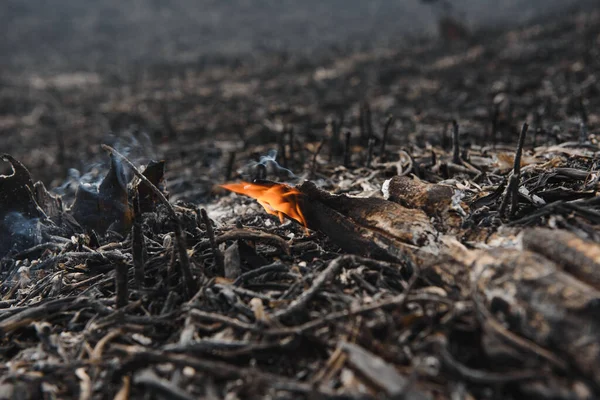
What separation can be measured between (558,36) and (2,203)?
37.9ft

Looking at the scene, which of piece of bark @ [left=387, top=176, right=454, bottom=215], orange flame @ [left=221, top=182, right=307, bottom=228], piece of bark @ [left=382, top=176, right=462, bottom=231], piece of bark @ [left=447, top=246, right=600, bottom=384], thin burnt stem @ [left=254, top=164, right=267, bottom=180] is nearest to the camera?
piece of bark @ [left=447, top=246, right=600, bottom=384]

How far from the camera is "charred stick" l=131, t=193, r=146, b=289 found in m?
2.50

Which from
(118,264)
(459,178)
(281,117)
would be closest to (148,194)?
(118,264)

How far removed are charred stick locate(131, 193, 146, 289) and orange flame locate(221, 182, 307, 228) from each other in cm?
86

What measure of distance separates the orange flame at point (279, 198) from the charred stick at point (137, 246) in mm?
860

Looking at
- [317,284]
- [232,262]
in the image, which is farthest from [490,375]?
[232,262]

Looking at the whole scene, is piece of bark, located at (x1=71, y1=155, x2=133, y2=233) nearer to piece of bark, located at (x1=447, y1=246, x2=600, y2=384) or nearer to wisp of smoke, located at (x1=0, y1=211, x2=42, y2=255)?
wisp of smoke, located at (x1=0, y1=211, x2=42, y2=255)

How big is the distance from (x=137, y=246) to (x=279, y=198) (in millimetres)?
946

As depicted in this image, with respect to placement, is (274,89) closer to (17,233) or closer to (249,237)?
(17,233)

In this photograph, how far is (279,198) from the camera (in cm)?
309

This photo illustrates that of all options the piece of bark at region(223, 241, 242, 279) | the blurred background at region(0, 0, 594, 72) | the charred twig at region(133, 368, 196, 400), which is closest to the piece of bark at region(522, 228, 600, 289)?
the piece of bark at region(223, 241, 242, 279)

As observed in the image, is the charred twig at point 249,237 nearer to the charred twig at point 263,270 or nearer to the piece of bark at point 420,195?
the charred twig at point 263,270

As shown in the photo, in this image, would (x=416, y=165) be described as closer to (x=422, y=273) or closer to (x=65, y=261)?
(x=422, y=273)

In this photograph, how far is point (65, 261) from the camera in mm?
3117
